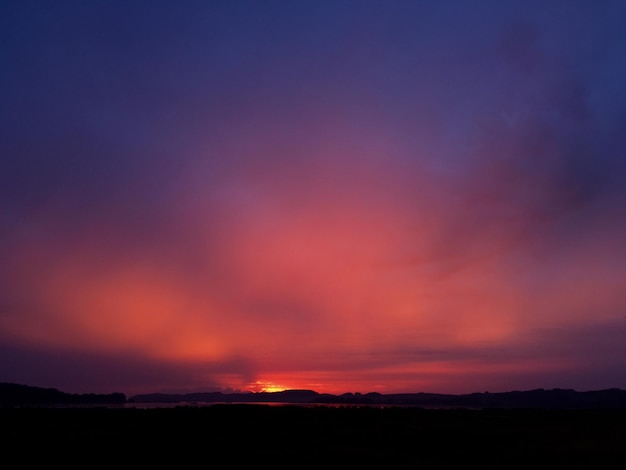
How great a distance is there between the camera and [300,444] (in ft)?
131

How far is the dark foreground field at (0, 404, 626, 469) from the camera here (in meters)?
31.4

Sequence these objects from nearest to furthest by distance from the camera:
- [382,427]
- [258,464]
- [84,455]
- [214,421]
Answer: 1. [258,464]
2. [84,455]
3. [382,427]
4. [214,421]

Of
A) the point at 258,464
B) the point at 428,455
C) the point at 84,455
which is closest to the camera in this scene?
the point at 258,464

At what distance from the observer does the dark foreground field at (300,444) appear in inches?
1238

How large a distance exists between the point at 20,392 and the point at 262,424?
13991 centimetres

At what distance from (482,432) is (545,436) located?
5271mm

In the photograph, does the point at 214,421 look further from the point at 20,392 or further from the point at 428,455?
the point at 20,392

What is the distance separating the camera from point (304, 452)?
3544 cm

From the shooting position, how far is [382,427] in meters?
56.3

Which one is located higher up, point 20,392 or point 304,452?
point 20,392

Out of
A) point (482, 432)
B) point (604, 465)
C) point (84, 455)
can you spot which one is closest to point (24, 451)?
point (84, 455)

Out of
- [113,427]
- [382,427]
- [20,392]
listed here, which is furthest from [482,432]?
[20,392]

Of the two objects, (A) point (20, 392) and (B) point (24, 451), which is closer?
(B) point (24, 451)

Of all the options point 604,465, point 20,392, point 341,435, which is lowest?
point 604,465
